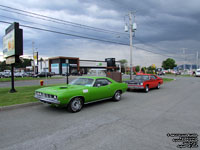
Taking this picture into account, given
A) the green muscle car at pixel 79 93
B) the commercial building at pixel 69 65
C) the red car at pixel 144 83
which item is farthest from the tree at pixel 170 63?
the green muscle car at pixel 79 93

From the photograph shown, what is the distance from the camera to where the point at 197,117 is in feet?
16.7

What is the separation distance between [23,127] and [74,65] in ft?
164

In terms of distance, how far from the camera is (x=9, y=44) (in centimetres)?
1070

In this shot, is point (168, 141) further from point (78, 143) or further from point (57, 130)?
→ point (57, 130)

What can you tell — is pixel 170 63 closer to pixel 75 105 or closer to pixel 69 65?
pixel 69 65

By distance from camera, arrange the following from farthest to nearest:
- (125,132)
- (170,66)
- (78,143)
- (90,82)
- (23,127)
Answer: (170,66), (90,82), (23,127), (125,132), (78,143)

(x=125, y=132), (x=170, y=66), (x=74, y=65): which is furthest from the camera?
(x=170, y=66)

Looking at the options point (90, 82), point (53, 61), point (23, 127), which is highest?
point (53, 61)

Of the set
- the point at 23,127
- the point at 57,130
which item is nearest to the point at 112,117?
the point at 57,130

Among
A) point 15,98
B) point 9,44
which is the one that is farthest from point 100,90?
point 9,44

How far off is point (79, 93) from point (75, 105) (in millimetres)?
507

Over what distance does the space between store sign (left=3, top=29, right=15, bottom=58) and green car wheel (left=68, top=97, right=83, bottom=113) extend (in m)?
7.03

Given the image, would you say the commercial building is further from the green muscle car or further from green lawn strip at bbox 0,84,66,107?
the green muscle car

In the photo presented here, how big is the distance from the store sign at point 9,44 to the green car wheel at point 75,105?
703 centimetres
